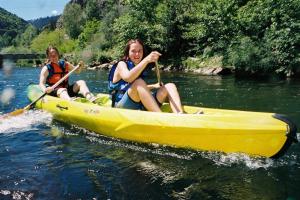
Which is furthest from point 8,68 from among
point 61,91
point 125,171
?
point 125,171

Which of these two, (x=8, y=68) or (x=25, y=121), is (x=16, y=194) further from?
(x=8, y=68)

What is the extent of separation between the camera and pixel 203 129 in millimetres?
4961

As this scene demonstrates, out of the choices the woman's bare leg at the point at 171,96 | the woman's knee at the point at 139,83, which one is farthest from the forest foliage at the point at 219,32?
the woman's knee at the point at 139,83

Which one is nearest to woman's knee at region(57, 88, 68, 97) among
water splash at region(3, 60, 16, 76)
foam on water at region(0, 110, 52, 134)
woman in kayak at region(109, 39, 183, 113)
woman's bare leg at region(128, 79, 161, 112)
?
foam on water at region(0, 110, 52, 134)

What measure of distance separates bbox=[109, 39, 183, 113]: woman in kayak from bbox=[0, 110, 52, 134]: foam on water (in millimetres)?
2051

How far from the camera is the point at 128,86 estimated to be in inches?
236

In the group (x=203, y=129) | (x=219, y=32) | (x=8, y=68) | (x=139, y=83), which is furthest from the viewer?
(x=8, y=68)

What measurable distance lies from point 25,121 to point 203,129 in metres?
4.12

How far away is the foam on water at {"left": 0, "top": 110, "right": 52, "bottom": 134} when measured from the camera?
7077mm

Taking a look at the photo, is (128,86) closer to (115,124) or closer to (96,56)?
(115,124)

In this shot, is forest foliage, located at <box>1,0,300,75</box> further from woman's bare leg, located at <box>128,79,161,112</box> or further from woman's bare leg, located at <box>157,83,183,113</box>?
woman's bare leg, located at <box>128,79,161,112</box>

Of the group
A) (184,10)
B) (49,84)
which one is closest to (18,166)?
(49,84)

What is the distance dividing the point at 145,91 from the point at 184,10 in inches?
955

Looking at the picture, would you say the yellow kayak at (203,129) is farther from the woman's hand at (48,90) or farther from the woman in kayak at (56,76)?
the woman in kayak at (56,76)
